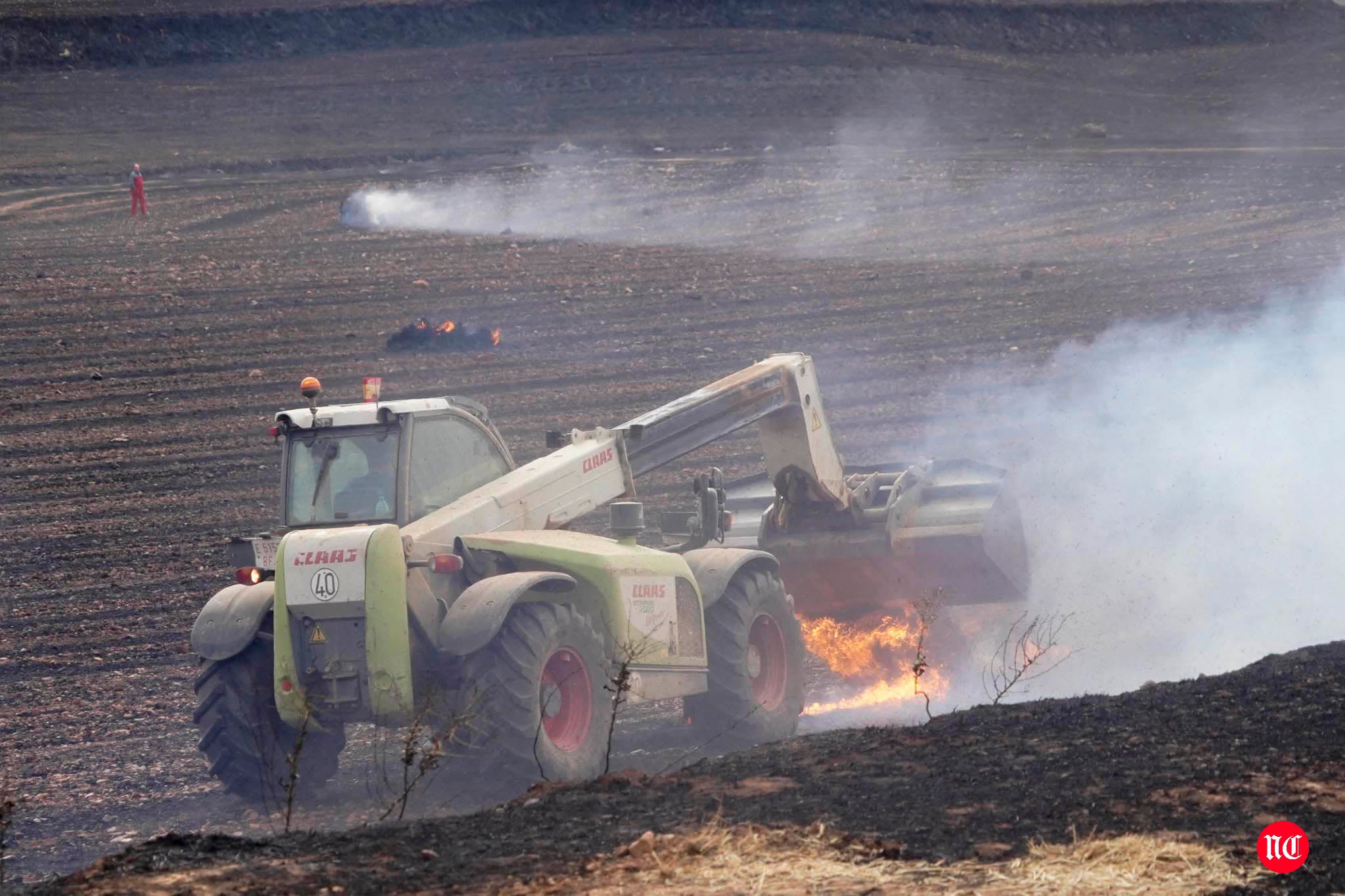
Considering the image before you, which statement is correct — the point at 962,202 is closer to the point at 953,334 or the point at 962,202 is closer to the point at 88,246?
the point at 953,334

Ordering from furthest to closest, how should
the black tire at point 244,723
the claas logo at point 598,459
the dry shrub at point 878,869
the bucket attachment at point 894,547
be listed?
the bucket attachment at point 894,547 < the claas logo at point 598,459 < the black tire at point 244,723 < the dry shrub at point 878,869

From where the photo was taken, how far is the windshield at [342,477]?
9.38m

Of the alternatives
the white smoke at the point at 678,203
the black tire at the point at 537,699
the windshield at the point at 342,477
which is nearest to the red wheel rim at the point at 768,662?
the black tire at the point at 537,699

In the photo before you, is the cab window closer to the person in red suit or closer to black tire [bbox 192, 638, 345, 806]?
black tire [bbox 192, 638, 345, 806]

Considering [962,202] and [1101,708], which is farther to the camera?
[962,202]

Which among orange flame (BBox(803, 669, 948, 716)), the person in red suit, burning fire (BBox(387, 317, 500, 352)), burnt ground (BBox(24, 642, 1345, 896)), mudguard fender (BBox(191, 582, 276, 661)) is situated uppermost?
the person in red suit

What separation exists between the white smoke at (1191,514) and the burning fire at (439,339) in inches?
296

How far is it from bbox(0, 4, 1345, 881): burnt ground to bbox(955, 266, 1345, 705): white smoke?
7.95 ft

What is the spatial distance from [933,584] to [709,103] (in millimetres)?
29366

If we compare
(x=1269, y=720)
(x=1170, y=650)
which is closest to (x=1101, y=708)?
(x=1269, y=720)

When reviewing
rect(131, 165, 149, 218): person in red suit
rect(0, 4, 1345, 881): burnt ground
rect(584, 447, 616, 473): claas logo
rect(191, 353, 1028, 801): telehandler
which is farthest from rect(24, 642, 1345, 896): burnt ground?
rect(131, 165, 149, 218): person in red suit

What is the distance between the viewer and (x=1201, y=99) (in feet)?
134

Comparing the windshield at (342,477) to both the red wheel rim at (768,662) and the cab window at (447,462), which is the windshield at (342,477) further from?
the red wheel rim at (768,662)

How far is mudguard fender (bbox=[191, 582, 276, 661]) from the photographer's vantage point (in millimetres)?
8984
